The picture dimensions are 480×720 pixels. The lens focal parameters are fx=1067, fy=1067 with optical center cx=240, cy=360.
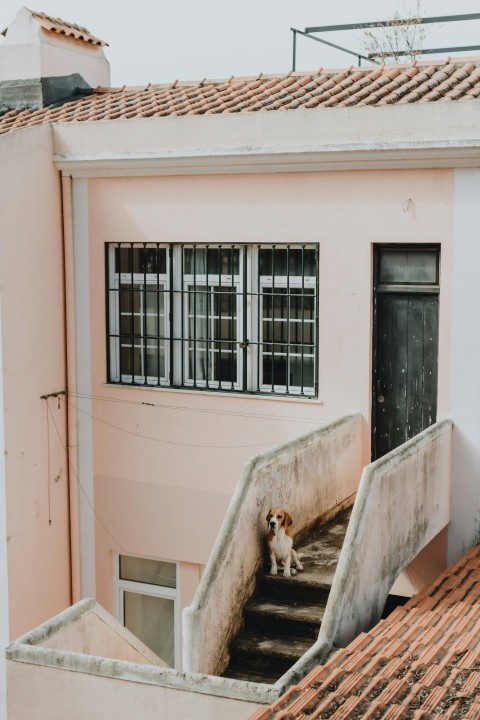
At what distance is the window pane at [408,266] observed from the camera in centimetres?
1175

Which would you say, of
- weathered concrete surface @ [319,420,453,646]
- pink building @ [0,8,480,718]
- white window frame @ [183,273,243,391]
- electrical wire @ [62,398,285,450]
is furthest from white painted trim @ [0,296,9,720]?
weathered concrete surface @ [319,420,453,646]

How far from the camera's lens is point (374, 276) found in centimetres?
1201

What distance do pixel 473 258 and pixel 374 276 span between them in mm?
1198

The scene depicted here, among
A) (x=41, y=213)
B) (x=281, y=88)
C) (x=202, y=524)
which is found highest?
(x=281, y=88)

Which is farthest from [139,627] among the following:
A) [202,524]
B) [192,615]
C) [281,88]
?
[281,88]

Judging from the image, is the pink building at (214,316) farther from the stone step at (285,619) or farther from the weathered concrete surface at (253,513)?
the stone step at (285,619)

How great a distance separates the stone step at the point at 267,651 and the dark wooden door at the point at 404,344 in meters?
3.58

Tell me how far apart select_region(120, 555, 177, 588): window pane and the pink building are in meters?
0.03

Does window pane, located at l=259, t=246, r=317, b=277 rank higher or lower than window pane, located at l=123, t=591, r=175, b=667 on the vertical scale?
higher

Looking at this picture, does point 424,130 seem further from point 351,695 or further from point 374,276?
point 351,695

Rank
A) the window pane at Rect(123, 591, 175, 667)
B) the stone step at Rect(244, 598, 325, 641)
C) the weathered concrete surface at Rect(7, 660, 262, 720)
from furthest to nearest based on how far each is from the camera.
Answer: the window pane at Rect(123, 591, 175, 667)
the stone step at Rect(244, 598, 325, 641)
the weathered concrete surface at Rect(7, 660, 262, 720)

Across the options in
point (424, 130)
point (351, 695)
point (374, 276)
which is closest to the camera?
point (351, 695)

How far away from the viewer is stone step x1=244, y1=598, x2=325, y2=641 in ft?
30.5

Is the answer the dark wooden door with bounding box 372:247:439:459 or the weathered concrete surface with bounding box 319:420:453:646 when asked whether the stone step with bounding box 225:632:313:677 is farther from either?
the dark wooden door with bounding box 372:247:439:459
